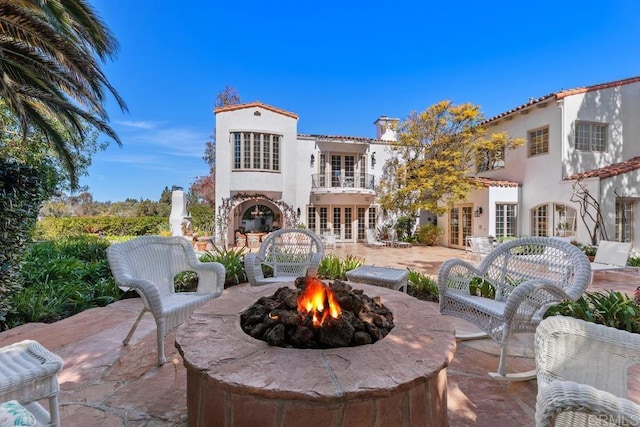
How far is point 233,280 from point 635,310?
18.7ft

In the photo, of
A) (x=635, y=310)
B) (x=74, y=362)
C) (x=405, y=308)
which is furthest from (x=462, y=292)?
(x=74, y=362)

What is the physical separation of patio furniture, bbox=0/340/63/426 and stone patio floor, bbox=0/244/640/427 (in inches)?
17.3

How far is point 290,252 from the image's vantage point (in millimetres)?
4957

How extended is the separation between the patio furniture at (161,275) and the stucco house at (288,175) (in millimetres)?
11042

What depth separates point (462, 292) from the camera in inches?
137

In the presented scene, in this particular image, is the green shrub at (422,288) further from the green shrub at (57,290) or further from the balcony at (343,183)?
the balcony at (343,183)

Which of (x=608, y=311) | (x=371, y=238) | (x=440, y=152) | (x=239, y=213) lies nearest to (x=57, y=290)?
(x=608, y=311)

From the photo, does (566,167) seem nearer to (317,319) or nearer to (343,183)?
(343,183)

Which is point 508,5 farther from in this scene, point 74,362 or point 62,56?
point 74,362

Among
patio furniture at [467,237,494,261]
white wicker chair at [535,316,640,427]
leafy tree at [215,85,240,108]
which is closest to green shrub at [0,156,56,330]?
white wicker chair at [535,316,640,427]

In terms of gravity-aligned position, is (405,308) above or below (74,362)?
above

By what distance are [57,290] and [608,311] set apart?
23.9 feet

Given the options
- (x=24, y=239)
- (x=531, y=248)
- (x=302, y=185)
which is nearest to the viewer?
(x=531, y=248)

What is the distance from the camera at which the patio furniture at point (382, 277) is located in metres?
4.29
